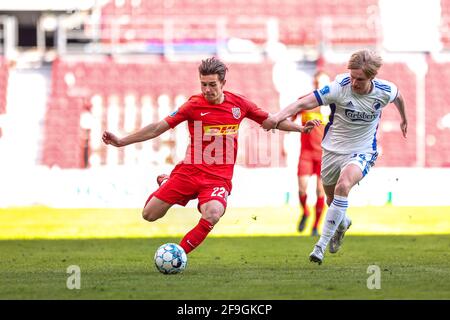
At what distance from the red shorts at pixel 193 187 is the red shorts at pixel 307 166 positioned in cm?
528

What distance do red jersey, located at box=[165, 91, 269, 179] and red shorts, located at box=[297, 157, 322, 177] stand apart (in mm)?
5223

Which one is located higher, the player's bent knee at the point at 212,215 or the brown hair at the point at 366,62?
the brown hair at the point at 366,62

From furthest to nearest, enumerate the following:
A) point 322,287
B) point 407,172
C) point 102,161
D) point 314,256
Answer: point 102,161, point 407,172, point 314,256, point 322,287

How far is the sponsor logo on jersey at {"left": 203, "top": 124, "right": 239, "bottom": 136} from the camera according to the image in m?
9.69

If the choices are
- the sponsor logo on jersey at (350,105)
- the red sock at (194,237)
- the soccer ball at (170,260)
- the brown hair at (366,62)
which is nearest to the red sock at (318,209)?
the sponsor logo on jersey at (350,105)

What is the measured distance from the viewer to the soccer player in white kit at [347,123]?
9.52 meters

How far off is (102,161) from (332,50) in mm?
6321

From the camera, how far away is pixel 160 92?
1043 inches

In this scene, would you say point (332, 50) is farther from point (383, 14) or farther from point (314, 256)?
point (314, 256)

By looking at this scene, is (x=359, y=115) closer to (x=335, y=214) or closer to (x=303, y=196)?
(x=335, y=214)

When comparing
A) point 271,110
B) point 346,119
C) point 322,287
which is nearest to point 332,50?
point 271,110

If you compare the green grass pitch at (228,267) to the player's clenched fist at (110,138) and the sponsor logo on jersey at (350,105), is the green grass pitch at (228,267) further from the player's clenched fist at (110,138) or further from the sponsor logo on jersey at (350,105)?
the sponsor logo on jersey at (350,105)

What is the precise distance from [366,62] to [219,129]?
1.46 metres

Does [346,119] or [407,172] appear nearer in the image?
[346,119]
